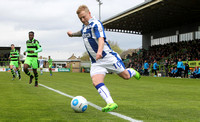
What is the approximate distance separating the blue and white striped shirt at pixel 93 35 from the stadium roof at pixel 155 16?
25075 mm

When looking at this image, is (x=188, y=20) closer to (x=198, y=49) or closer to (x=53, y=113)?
(x=198, y=49)

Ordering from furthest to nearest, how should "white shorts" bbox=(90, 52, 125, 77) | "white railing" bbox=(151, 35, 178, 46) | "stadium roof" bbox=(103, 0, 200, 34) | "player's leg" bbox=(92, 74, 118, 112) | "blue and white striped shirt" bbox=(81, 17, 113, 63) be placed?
"white railing" bbox=(151, 35, 178, 46)
"stadium roof" bbox=(103, 0, 200, 34)
"white shorts" bbox=(90, 52, 125, 77)
"blue and white striped shirt" bbox=(81, 17, 113, 63)
"player's leg" bbox=(92, 74, 118, 112)

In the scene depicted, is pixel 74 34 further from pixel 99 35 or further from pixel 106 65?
pixel 106 65

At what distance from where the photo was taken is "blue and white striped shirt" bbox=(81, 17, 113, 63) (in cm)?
465

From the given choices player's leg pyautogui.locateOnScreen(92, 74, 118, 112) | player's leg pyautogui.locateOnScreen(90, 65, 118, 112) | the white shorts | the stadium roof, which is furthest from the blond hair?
the stadium roof

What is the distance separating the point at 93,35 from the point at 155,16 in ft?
114

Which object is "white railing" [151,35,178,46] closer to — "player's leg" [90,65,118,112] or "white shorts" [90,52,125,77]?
"white shorts" [90,52,125,77]

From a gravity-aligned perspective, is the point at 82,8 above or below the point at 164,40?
below

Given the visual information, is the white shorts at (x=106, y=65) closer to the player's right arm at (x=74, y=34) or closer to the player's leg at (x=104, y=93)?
the player's leg at (x=104, y=93)

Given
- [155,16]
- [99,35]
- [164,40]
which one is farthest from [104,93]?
[164,40]

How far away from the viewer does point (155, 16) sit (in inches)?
1492

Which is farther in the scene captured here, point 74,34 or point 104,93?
point 74,34

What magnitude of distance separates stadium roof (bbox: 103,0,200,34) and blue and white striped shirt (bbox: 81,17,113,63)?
2507 cm

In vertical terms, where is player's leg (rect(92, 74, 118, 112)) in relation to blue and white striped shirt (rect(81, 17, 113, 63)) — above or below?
below
